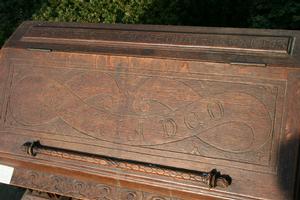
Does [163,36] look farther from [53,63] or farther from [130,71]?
[53,63]

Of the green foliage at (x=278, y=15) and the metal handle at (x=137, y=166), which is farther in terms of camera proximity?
the green foliage at (x=278, y=15)

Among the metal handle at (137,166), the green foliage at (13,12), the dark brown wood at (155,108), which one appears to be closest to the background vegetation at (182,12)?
the green foliage at (13,12)

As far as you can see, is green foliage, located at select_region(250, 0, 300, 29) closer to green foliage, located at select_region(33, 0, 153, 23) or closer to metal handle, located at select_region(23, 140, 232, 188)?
green foliage, located at select_region(33, 0, 153, 23)

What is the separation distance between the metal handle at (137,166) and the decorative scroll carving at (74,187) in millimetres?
129

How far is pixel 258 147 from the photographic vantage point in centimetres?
A: 176

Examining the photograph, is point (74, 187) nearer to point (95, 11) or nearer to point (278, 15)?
point (278, 15)

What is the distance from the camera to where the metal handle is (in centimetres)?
175

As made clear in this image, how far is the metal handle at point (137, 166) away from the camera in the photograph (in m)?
1.75

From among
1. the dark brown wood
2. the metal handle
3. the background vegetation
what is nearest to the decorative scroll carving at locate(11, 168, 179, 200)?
A: the dark brown wood

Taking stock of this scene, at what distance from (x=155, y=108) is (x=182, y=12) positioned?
2.20 metres

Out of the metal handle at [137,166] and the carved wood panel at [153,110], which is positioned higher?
the carved wood panel at [153,110]

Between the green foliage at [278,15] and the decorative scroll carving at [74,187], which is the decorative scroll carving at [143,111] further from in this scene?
the green foliage at [278,15]

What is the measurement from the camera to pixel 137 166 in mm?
1903

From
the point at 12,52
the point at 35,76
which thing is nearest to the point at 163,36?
the point at 35,76
